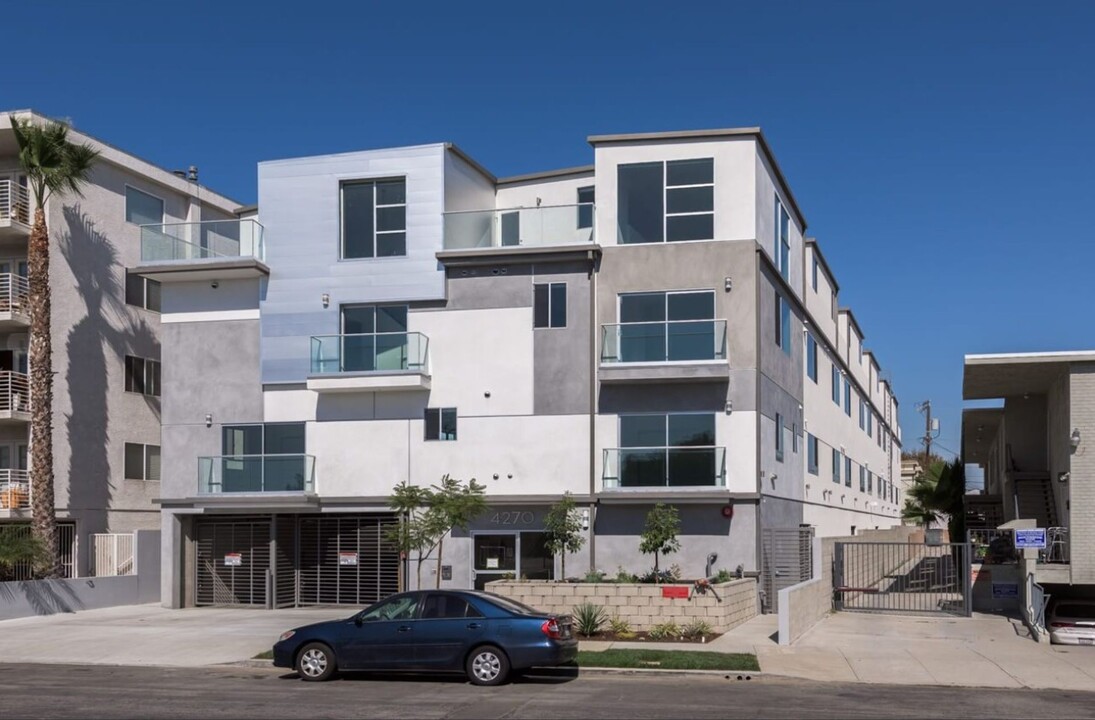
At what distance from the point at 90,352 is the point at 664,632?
22943 mm

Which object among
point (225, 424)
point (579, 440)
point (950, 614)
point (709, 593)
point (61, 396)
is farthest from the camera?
point (61, 396)

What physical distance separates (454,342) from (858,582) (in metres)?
15.5

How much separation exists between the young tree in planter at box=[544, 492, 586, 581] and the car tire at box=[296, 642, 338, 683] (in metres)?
10.6

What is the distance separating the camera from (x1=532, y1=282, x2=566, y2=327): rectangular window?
3259 cm

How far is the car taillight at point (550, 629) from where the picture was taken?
18453 mm

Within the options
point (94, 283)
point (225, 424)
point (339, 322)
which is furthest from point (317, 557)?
point (94, 283)

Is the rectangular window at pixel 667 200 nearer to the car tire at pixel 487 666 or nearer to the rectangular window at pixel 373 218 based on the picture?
the rectangular window at pixel 373 218

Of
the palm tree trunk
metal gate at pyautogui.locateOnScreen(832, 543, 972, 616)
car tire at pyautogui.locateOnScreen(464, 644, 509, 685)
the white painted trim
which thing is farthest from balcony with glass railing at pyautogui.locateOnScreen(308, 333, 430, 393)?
car tire at pyautogui.locateOnScreen(464, 644, 509, 685)

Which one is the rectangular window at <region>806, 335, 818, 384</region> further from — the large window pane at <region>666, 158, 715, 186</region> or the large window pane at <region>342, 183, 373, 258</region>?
the large window pane at <region>342, 183, 373, 258</region>

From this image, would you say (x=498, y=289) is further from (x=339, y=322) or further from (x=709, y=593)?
(x=709, y=593)

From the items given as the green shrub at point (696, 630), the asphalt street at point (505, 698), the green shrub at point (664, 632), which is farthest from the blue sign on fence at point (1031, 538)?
the asphalt street at point (505, 698)

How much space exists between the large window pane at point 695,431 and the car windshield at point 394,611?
44.7ft

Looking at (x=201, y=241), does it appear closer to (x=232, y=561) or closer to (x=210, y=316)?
(x=210, y=316)

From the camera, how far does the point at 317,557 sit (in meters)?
34.2
